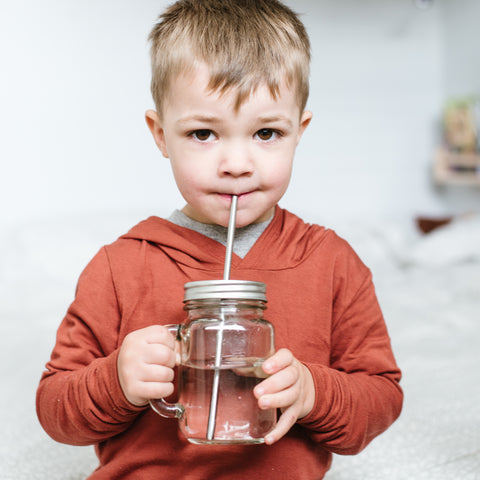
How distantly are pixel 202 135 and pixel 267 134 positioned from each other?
77 millimetres

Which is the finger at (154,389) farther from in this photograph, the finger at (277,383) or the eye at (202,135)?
the eye at (202,135)

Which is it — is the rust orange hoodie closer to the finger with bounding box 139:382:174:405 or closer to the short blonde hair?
the finger with bounding box 139:382:174:405

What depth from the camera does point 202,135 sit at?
0.76 m

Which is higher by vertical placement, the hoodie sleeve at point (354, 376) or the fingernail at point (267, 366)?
the fingernail at point (267, 366)

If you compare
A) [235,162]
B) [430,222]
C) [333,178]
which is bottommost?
[430,222]

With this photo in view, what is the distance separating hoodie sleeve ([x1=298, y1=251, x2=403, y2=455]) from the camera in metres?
0.75

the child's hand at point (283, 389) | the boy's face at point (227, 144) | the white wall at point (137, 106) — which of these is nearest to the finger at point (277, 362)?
the child's hand at point (283, 389)

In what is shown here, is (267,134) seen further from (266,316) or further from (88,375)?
(88,375)

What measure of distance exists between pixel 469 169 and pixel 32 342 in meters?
2.42

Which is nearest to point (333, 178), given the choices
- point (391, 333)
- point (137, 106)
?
point (137, 106)

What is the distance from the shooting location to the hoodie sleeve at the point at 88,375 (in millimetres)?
716

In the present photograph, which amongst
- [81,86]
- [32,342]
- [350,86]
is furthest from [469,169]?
[32,342]

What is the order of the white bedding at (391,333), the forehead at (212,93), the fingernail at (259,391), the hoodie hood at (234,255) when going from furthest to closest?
1. the white bedding at (391,333)
2. the hoodie hood at (234,255)
3. the forehead at (212,93)
4. the fingernail at (259,391)

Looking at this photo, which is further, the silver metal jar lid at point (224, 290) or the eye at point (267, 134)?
the eye at point (267, 134)
